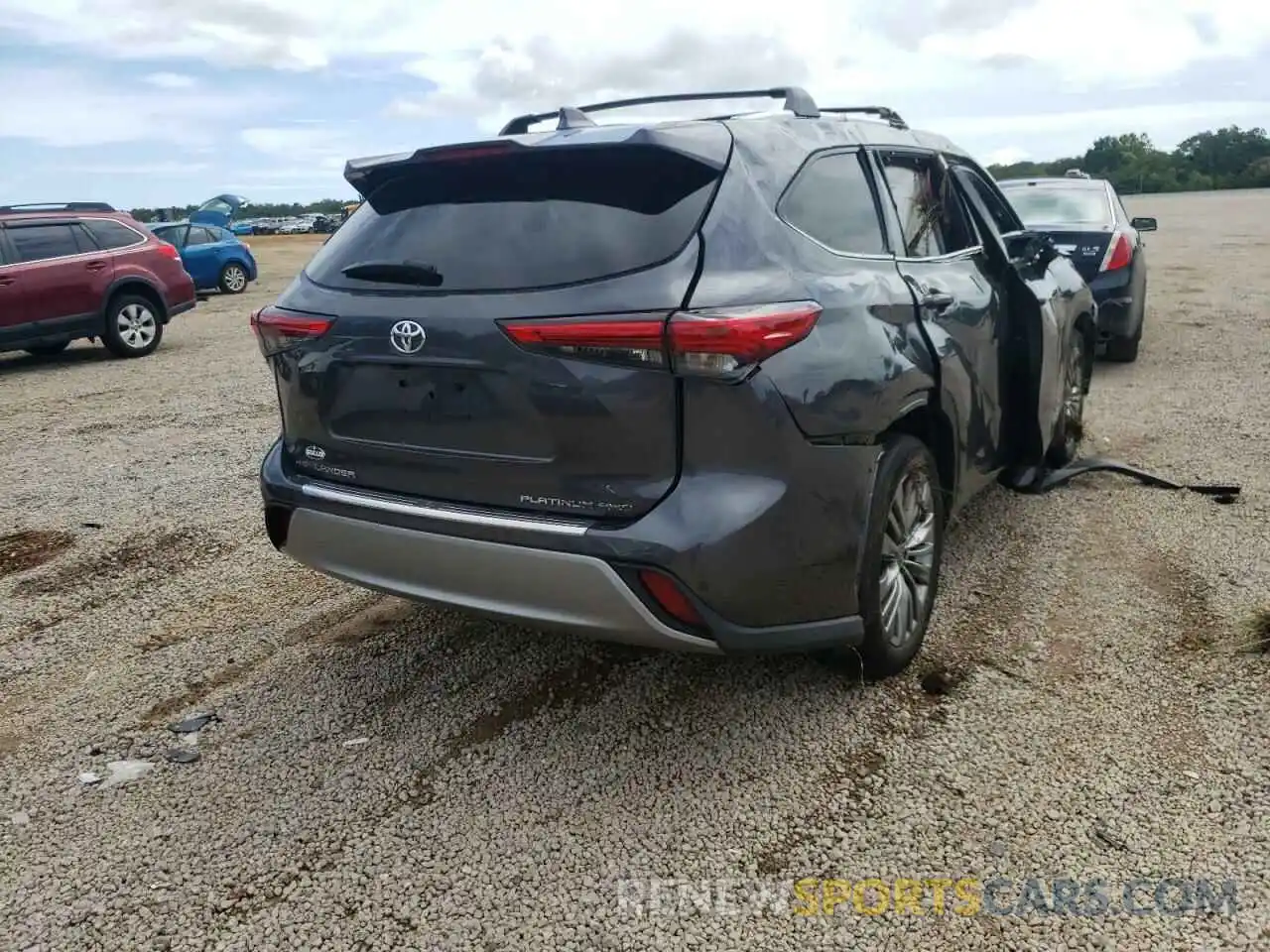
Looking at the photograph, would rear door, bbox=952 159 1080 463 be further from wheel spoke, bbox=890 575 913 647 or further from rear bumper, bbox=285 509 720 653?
rear bumper, bbox=285 509 720 653

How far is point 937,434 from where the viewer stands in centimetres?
362

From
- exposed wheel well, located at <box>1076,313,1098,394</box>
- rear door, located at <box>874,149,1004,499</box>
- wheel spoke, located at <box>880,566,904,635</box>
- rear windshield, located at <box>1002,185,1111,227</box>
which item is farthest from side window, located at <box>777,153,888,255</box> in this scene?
rear windshield, located at <box>1002,185,1111,227</box>

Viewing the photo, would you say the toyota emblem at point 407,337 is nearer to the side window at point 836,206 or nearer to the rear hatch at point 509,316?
the rear hatch at point 509,316

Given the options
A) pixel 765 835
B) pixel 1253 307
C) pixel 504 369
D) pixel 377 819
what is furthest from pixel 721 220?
pixel 1253 307

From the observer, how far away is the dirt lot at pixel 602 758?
2.49 m

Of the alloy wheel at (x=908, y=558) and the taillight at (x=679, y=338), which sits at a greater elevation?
the taillight at (x=679, y=338)

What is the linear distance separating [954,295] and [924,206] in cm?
43

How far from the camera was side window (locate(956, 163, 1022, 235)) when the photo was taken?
4.57m

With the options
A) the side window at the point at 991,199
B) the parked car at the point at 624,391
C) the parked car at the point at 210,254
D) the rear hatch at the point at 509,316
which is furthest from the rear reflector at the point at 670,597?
the parked car at the point at 210,254

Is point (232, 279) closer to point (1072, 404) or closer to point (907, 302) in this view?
point (1072, 404)

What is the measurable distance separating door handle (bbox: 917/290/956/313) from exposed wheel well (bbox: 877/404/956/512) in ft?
1.09

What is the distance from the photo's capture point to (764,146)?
306 cm

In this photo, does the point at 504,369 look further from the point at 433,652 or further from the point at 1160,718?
the point at 1160,718

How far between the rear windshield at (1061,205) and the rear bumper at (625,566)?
712 cm
